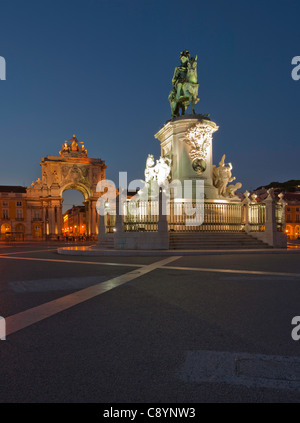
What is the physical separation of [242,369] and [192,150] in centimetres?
1751

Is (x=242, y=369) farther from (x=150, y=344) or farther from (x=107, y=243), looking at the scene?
(x=107, y=243)

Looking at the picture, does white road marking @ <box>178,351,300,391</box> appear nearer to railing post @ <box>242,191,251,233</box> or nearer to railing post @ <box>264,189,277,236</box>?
railing post @ <box>264,189,277,236</box>

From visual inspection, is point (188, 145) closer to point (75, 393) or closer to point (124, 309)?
point (124, 309)

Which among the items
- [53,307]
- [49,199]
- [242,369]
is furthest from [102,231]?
[49,199]

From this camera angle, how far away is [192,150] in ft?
63.1

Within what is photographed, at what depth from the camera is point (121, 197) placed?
642 inches

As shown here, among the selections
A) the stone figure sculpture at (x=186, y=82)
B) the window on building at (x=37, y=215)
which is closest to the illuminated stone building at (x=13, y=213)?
the window on building at (x=37, y=215)

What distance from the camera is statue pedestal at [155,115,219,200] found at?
1914 centimetres

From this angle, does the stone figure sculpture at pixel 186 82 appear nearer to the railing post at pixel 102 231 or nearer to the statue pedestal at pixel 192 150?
the statue pedestal at pixel 192 150

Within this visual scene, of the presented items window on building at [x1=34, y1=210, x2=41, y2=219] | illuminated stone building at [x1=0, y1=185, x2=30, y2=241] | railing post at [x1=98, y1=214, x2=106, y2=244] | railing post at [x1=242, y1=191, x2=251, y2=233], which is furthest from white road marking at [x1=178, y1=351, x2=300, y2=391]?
window on building at [x1=34, y1=210, x2=41, y2=219]

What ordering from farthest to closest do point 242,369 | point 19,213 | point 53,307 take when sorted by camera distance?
point 19,213 < point 53,307 < point 242,369

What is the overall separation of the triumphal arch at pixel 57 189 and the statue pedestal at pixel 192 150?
47549mm
